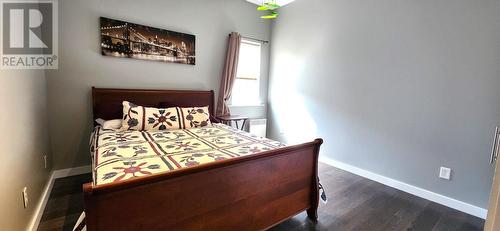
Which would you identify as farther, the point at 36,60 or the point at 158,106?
the point at 158,106

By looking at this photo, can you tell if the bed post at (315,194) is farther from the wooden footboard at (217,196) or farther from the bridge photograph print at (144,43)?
the bridge photograph print at (144,43)

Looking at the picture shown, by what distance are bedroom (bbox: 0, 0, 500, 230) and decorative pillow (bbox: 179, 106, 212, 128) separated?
44 cm

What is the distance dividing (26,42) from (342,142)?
375cm

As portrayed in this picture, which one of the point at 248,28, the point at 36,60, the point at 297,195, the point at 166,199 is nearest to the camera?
the point at 166,199

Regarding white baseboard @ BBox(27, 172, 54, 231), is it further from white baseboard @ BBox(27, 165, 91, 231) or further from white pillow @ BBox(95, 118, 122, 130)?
white pillow @ BBox(95, 118, 122, 130)

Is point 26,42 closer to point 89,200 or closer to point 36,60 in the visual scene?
A: point 36,60

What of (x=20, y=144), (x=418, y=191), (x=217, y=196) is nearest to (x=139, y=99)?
(x=20, y=144)

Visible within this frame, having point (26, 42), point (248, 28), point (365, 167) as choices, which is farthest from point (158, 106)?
point (365, 167)

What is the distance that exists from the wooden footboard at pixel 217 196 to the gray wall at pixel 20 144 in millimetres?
706

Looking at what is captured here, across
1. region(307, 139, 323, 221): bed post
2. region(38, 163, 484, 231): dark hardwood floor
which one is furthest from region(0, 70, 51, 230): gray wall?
region(307, 139, 323, 221): bed post

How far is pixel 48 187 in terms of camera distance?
2.37 m

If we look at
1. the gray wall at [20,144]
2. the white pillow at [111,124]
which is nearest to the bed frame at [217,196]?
the gray wall at [20,144]

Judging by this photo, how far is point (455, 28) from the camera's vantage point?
226 cm

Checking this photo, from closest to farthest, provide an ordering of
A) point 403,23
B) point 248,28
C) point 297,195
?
point 297,195
point 403,23
point 248,28
